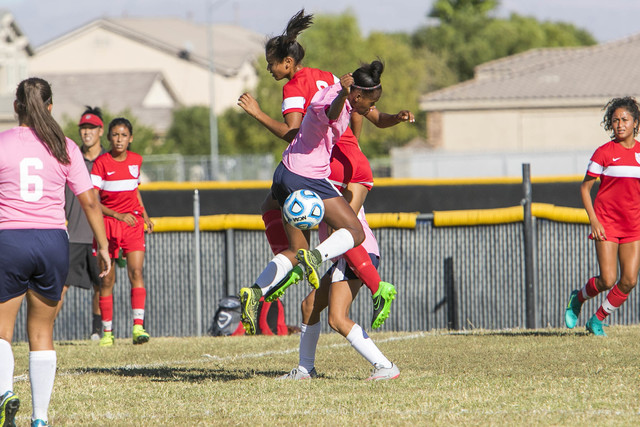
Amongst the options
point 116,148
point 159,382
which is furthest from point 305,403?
point 116,148

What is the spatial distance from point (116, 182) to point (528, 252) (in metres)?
4.81

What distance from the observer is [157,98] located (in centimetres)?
7400

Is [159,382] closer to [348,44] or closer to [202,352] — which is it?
[202,352]

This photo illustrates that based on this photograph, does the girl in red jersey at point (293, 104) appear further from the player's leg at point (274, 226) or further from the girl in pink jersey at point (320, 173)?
the girl in pink jersey at point (320, 173)

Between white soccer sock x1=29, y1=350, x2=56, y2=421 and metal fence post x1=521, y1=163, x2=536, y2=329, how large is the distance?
6.77 metres

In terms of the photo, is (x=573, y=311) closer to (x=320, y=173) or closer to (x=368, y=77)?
(x=320, y=173)

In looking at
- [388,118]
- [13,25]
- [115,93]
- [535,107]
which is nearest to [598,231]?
[388,118]

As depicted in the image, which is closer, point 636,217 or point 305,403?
point 305,403

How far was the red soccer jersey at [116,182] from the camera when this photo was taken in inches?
390

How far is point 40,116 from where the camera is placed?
541 centimetres

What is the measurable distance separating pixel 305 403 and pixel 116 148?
15.7 feet

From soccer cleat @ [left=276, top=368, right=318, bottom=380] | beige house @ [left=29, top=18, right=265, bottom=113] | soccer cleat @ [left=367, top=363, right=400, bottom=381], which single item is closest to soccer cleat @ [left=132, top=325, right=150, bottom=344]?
soccer cleat @ [left=276, top=368, right=318, bottom=380]

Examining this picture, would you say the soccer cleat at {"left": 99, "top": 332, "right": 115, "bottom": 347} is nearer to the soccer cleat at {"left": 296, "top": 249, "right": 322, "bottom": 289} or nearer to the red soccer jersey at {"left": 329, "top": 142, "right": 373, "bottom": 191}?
the red soccer jersey at {"left": 329, "top": 142, "right": 373, "bottom": 191}

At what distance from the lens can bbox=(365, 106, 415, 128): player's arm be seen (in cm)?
693
